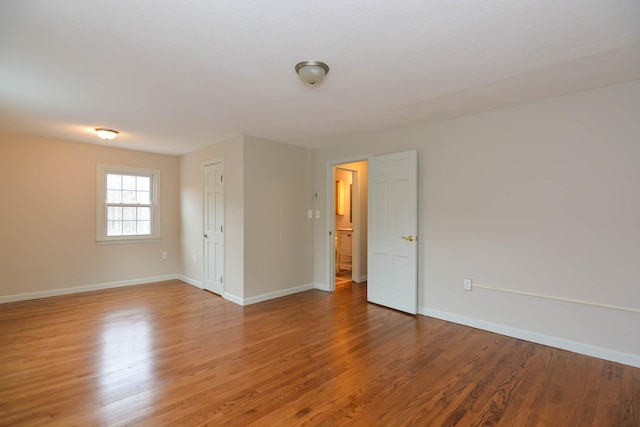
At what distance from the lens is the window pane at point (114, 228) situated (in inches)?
204

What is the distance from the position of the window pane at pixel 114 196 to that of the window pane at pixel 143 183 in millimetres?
321

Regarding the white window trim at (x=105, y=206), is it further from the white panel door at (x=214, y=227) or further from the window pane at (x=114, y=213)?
the white panel door at (x=214, y=227)

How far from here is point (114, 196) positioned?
5.24 m

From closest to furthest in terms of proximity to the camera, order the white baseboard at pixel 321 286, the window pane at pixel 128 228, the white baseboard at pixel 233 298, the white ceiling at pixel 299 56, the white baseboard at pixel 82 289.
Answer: the white ceiling at pixel 299 56 < the white baseboard at pixel 233 298 < the white baseboard at pixel 82 289 < the white baseboard at pixel 321 286 < the window pane at pixel 128 228

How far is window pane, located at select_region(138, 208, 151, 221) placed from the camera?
18.1 ft

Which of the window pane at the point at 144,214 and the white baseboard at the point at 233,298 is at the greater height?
the window pane at the point at 144,214

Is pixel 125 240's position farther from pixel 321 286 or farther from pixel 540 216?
pixel 540 216

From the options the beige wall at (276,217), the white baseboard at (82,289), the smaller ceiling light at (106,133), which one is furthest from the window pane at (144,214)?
the beige wall at (276,217)

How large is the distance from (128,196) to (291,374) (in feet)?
15.1

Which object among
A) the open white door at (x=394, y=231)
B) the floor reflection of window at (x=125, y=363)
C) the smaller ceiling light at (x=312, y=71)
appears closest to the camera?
the floor reflection of window at (x=125, y=363)

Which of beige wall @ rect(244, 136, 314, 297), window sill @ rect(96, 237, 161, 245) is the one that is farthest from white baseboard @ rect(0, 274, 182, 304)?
beige wall @ rect(244, 136, 314, 297)

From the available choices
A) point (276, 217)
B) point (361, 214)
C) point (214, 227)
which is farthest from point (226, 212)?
point (361, 214)

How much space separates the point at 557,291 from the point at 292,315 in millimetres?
2811

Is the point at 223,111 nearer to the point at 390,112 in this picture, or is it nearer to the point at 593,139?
the point at 390,112
